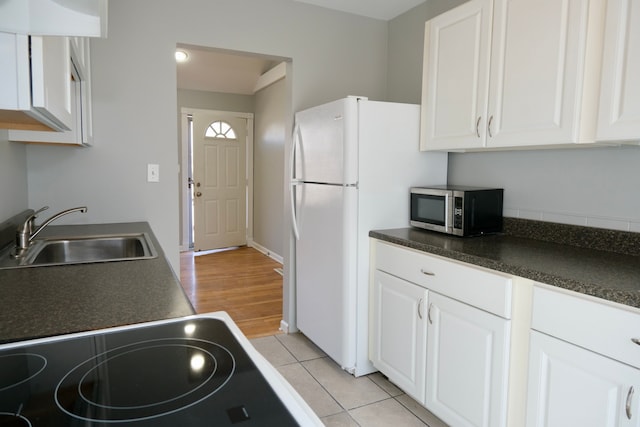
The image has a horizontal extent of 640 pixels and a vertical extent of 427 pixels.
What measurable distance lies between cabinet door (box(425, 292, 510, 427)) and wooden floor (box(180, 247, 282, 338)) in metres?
1.54

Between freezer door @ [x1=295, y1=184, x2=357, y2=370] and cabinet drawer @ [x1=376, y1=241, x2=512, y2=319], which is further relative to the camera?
freezer door @ [x1=295, y1=184, x2=357, y2=370]

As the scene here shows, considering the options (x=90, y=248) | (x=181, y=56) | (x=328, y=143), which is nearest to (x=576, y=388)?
(x=328, y=143)

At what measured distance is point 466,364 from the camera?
182 centimetres

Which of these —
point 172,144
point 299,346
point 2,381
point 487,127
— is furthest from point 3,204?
point 487,127

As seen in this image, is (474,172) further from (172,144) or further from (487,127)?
(172,144)

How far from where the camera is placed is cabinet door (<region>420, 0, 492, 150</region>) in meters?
2.08

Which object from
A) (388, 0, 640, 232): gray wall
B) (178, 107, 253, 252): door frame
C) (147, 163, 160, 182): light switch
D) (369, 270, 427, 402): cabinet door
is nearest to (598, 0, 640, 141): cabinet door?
(388, 0, 640, 232): gray wall

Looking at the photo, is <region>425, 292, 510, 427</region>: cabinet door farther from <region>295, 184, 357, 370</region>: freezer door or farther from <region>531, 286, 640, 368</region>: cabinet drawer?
<region>295, 184, 357, 370</region>: freezer door

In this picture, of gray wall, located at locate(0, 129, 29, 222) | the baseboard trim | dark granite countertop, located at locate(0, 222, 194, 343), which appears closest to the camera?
dark granite countertop, located at locate(0, 222, 194, 343)

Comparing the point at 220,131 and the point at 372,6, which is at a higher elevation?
the point at 372,6

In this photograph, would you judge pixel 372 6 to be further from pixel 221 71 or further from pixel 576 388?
pixel 221 71

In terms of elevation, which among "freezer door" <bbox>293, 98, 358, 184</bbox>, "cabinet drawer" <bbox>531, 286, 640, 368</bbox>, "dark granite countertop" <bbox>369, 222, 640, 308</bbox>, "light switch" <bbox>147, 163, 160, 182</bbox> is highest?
"freezer door" <bbox>293, 98, 358, 184</bbox>

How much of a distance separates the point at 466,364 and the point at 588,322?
1.96 ft

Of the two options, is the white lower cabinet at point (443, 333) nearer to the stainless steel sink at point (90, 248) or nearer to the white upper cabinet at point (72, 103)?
the stainless steel sink at point (90, 248)
